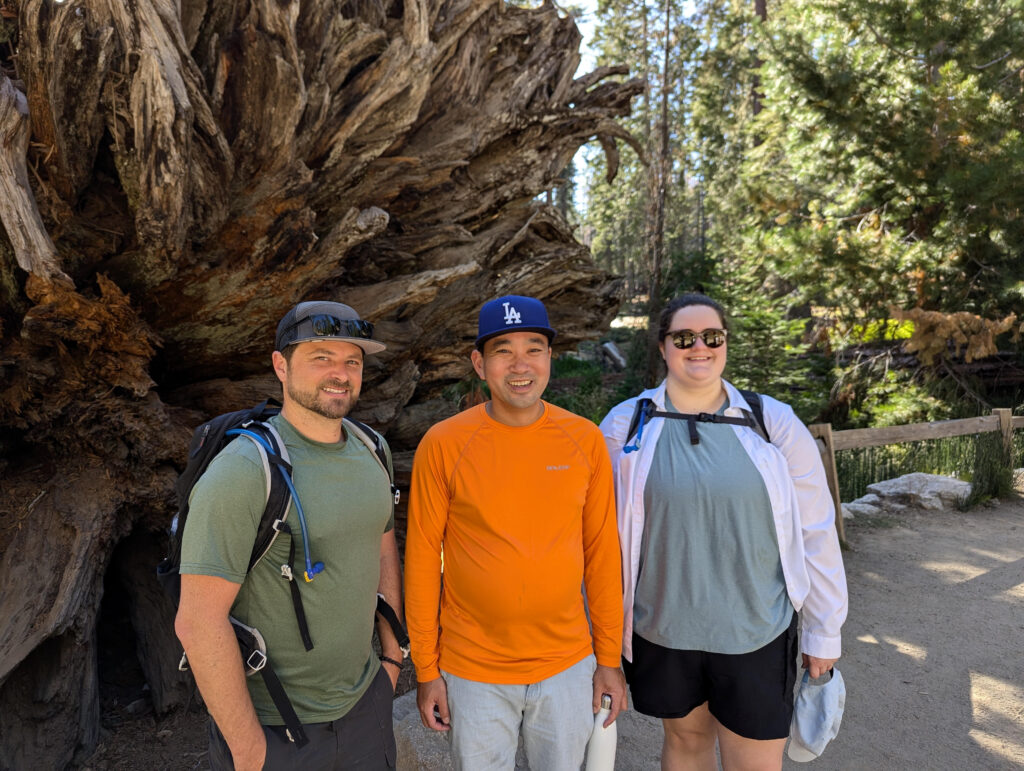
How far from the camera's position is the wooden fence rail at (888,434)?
7.03m

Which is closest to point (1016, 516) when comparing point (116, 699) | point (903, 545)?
point (903, 545)

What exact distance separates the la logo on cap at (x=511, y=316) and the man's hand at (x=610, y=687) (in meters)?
1.44

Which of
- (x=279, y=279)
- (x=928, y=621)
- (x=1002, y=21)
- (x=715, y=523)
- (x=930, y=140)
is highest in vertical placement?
(x=1002, y=21)

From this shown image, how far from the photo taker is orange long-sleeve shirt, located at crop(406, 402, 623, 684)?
92.3 inches

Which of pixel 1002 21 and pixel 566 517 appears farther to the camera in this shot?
pixel 1002 21

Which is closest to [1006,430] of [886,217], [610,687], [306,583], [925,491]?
[925,491]

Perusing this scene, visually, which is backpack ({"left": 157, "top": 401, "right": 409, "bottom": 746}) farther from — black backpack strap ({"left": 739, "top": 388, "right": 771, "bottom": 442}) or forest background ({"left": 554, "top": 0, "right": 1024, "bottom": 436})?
forest background ({"left": 554, "top": 0, "right": 1024, "bottom": 436})

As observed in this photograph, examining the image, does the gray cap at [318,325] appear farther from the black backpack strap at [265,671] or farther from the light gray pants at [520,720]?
the light gray pants at [520,720]

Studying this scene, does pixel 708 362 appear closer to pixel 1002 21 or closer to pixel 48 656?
pixel 48 656

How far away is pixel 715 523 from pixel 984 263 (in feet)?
44.0

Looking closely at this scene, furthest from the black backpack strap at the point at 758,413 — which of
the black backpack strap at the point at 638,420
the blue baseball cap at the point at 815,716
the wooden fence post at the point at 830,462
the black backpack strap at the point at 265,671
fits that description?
the wooden fence post at the point at 830,462

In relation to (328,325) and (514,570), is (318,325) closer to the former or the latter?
(328,325)

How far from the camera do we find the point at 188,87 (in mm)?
3748

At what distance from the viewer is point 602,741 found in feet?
8.09
